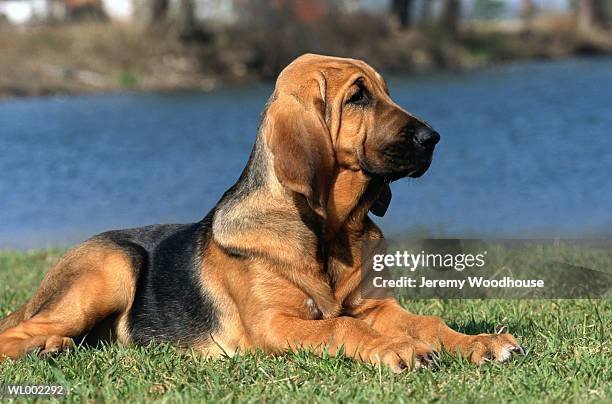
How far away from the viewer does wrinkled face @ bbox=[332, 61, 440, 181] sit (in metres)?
5.62

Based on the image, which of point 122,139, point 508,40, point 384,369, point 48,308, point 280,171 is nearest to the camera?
point 384,369

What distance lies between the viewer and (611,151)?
20.9 m

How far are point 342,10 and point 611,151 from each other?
88.3 ft

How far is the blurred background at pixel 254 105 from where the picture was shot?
16750 mm

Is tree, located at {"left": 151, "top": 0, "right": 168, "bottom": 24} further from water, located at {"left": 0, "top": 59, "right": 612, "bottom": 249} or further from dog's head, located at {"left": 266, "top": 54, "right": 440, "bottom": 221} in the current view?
dog's head, located at {"left": 266, "top": 54, "right": 440, "bottom": 221}

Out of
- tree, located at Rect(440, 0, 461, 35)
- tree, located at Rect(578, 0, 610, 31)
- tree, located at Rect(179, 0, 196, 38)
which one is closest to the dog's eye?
tree, located at Rect(179, 0, 196, 38)

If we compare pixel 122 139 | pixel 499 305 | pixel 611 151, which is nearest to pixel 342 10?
pixel 122 139

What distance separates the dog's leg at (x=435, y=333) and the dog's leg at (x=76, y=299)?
1.49m

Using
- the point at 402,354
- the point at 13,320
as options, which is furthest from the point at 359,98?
the point at 13,320

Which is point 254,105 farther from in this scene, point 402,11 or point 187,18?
point 402,11

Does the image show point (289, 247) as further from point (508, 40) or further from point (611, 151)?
point (508, 40)

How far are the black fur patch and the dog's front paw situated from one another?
1520mm

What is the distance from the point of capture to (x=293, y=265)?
5777mm

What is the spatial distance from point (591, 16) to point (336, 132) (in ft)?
186
